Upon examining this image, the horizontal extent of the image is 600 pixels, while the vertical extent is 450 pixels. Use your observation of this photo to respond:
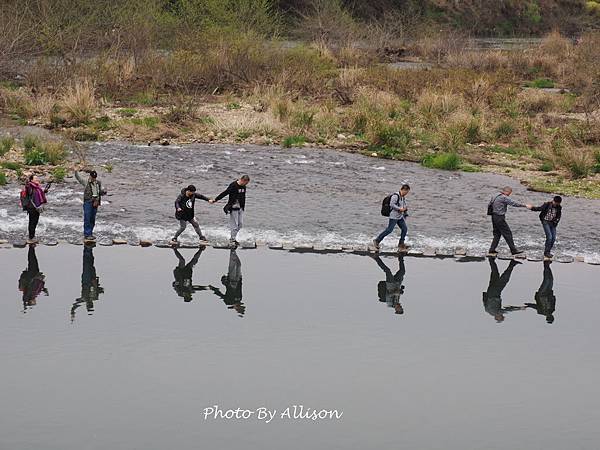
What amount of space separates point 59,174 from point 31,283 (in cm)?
853

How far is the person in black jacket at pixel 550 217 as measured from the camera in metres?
19.9

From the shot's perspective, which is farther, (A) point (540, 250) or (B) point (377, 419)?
(A) point (540, 250)

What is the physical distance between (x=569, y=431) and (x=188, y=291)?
26.3 feet

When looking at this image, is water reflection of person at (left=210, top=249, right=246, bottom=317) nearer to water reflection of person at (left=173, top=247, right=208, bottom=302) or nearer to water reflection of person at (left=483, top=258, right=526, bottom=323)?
water reflection of person at (left=173, top=247, right=208, bottom=302)

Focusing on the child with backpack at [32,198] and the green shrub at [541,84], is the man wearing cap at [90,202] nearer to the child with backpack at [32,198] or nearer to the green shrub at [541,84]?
the child with backpack at [32,198]

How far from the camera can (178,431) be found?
1229 centimetres

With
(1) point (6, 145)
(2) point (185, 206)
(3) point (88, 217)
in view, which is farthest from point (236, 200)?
(1) point (6, 145)

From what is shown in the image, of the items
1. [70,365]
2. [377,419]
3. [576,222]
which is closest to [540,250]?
[576,222]

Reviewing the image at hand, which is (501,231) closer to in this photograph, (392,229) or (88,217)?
(392,229)

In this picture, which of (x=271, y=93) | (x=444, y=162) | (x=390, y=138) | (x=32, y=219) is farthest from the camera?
(x=271, y=93)

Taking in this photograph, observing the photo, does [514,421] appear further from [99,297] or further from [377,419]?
[99,297]

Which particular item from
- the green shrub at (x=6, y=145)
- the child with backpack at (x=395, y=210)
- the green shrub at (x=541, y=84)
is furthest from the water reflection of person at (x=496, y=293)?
the green shrub at (x=541, y=84)

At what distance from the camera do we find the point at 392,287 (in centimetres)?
1848

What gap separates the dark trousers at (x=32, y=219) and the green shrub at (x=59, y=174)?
5682 mm
